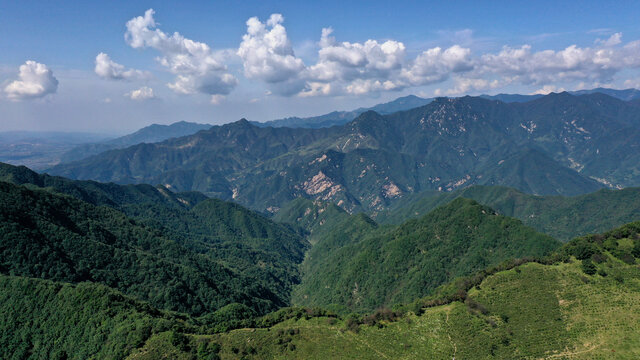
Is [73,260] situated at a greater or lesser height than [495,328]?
greater

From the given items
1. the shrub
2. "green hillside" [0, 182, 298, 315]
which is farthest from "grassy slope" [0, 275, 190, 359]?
the shrub

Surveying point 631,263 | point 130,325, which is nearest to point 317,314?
point 130,325

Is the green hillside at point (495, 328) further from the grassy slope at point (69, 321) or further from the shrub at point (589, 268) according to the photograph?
the grassy slope at point (69, 321)

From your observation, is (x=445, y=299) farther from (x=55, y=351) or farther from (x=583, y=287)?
(x=55, y=351)

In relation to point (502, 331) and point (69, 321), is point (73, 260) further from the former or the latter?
point (502, 331)

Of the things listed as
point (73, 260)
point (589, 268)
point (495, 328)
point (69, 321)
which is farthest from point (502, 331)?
point (73, 260)

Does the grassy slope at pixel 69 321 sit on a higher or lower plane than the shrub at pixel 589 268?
lower

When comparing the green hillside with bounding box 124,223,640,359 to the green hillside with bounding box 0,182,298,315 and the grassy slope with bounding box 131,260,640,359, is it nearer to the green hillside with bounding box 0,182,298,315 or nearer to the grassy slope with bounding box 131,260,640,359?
the grassy slope with bounding box 131,260,640,359

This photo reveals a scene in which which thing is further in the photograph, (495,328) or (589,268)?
(589,268)

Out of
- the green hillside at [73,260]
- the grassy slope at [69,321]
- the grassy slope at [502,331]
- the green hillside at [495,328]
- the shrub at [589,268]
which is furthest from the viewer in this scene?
the green hillside at [73,260]

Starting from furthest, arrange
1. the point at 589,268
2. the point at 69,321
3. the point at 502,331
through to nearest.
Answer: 1. the point at 69,321
2. the point at 589,268
3. the point at 502,331

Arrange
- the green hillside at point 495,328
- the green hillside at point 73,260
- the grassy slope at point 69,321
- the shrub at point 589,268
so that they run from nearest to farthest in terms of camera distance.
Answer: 1. the green hillside at point 495,328
2. the grassy slope at point 69,321
3. the shrub at point 589,268
4. the green hillside at point 73,260

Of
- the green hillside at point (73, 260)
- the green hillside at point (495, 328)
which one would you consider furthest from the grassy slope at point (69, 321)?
the green hillside at point (73, 260)

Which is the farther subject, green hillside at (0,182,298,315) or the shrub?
green hillside at (0,182,298,315)
